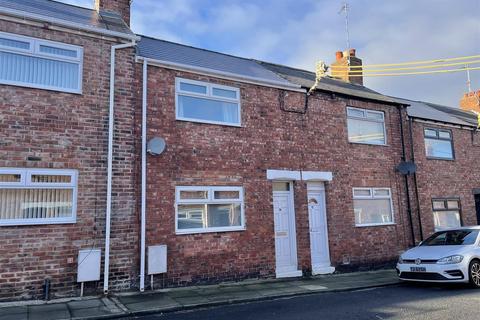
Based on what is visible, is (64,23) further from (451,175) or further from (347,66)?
(451,175)

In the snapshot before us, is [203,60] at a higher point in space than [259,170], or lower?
higher

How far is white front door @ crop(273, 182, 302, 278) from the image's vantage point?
37.3 feet

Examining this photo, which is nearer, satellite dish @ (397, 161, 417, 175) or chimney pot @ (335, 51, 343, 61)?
satellite dish @ (397, 161, 417, 175)

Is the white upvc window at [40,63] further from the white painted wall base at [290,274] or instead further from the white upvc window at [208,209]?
the white painted wall base at [290,274]

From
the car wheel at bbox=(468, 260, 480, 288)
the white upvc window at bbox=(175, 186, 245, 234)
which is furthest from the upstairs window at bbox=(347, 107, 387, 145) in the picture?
the car wheel at bbox=(468, 260, 480, 288)

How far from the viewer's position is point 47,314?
691cm

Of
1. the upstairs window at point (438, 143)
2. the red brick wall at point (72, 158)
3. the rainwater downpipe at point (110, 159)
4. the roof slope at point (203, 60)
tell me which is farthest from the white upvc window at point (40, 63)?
the upstairs window at point (438, 143)

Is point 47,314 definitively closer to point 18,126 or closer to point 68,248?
point 68,248

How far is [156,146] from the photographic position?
9.34m

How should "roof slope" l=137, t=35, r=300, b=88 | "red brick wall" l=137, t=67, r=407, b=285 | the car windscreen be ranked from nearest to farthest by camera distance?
1. "red brick wall" l=137, t=67, r=407, b=285
2. the car windscreen
3. "roof slope" l=137, t=35, r=300, b=88

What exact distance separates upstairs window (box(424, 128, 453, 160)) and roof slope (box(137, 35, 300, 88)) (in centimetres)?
686

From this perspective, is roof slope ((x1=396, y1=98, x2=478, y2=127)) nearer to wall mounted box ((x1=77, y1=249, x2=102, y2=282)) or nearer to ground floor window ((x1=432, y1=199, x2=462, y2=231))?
ground floor window ((x1=432, y1=199, x2=462, y2=231))

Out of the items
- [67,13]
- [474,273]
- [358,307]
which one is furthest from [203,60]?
[474,273]

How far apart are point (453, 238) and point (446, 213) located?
5.47 m
